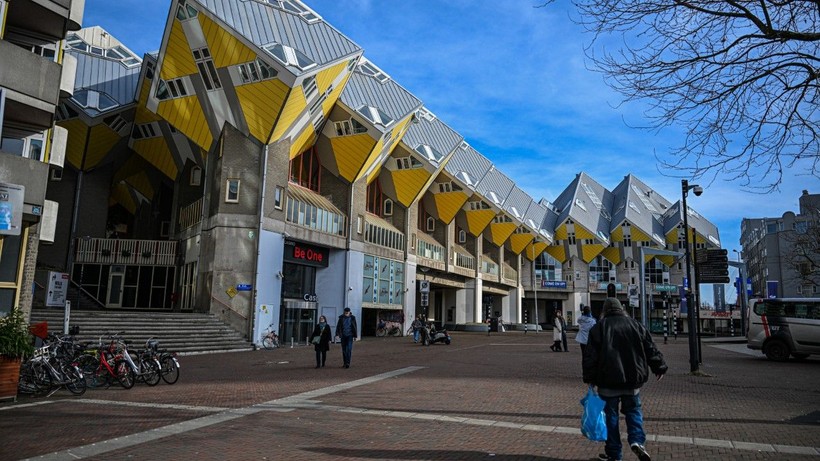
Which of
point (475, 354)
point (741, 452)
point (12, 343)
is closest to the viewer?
point (741, 452)

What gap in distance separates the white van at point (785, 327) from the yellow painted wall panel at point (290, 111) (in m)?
21.3

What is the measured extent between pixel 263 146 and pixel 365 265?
10.9 metres

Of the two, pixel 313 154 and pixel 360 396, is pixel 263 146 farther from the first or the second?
pixel 360 396

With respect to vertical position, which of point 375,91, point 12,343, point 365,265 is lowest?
point 12,343

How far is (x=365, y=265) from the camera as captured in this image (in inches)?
1403

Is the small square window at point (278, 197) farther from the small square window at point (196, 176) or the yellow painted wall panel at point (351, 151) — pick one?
the small square window at point (196, 176)

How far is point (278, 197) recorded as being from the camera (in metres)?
28.7

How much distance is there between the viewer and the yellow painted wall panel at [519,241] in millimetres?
65938

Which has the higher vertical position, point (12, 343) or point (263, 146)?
point (263, 146)

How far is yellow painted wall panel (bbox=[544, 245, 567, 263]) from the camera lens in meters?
76.3

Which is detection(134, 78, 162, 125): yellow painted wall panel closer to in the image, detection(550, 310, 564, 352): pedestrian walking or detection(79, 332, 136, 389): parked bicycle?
detection(79, 332, 136, 389): parked bicycle

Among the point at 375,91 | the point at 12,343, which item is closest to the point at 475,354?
the point at 12,343

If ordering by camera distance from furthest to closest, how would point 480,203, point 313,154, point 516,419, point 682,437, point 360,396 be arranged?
point 480,203
point 313,154
point 360,396
point 516,419
point 682,437

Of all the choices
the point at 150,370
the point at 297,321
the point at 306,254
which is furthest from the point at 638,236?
the point at 150,370
